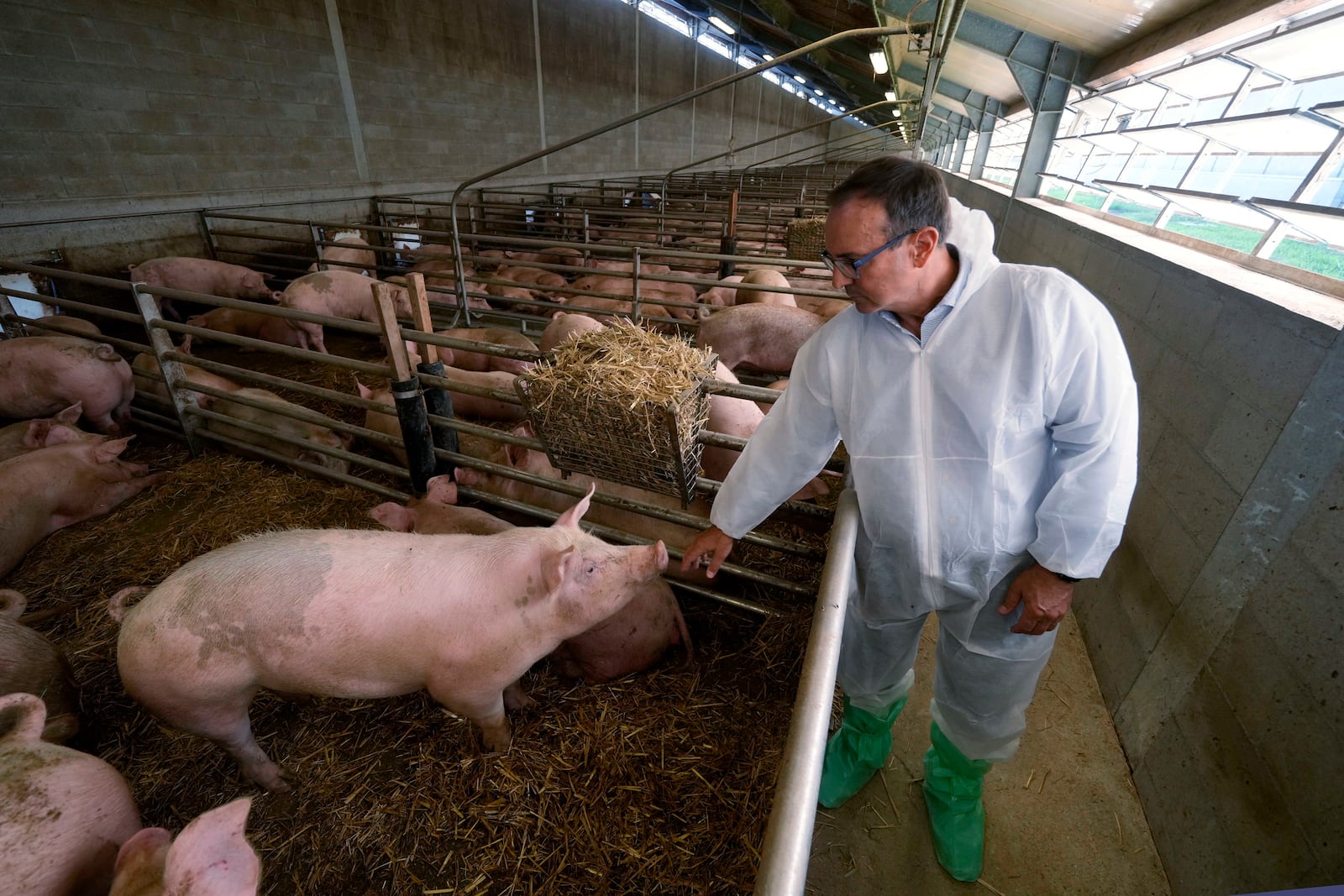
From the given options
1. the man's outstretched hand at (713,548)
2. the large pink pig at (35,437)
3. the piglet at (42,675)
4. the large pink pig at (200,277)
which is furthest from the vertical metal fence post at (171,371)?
the man's outstretched hand at (713,548)

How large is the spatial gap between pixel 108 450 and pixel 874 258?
523 cm

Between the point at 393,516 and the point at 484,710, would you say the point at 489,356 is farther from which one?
the point at 484,710

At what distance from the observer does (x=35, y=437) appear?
4320 mm

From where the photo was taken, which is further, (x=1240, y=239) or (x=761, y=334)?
(x=761, y=334)

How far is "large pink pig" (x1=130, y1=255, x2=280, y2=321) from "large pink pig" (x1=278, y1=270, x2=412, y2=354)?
688mm

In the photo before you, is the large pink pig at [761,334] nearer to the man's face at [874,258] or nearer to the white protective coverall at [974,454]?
the white protective coverall at [974,454]

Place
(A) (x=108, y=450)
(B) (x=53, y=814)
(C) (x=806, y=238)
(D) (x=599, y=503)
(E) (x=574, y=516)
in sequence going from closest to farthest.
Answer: (B) (x=53, y=814) → (E) (x=574, y=516) → (D) (x=599, y=503) → (A) (x=108, y=450) → (C) (x=806, y=238)

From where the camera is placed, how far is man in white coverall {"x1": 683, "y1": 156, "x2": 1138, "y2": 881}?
62.5 inches

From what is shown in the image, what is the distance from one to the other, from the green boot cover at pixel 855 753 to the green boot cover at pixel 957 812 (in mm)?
212

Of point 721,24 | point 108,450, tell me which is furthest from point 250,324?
point 721,24

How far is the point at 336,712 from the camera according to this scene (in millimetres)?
2738

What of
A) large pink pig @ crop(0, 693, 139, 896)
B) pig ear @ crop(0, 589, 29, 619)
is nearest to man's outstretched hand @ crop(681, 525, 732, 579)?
large pink pig @ crop(0, 693, 139, 896)

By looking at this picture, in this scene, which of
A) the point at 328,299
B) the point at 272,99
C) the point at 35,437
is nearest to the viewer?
the point at 35,437

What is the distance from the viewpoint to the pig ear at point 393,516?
10.5ft
